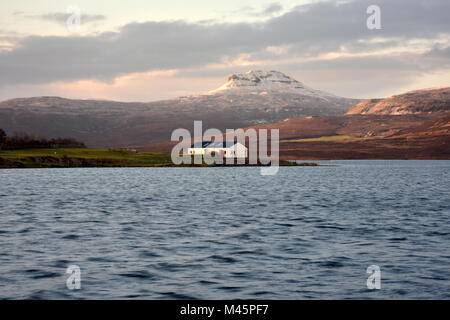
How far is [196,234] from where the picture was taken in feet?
Answer: 127

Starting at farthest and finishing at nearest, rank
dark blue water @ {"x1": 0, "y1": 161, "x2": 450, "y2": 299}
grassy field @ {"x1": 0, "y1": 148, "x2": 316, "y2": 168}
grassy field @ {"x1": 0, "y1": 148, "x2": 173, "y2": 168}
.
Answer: grassy field @ {"x1": 0, "y1": 148, "x2": 316, "y2": 168} → grassy field @ {"x1": 0, "y1": 148, "x2": 173, "y2": 168} → dark blue water @ {"x1": 0, "y1": 161, "x2": 450, "y2": 299}

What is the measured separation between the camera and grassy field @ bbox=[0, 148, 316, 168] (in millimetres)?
161500

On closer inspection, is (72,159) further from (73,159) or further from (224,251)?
(224,251)

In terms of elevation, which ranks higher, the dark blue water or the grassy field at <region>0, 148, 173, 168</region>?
the grassy field at <region>0, 148, 173, 168</region>

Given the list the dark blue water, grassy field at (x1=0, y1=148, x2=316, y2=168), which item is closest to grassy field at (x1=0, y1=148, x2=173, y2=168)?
grassy field at (x1=0, y1=148, x2=316, y2=168)

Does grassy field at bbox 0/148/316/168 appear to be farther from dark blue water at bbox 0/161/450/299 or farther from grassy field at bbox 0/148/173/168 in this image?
dark blue water at bbox 0/161/450/299

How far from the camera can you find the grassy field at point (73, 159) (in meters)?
162

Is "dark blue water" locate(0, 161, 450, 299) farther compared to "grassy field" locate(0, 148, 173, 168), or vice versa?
"grassy field" locate(0, 148, 173, 168)

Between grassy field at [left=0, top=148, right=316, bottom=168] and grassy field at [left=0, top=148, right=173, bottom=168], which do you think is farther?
grassy field at [left=0, top=148, right=316, bottom=168]

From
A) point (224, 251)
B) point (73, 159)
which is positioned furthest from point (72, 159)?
point (224, 251)

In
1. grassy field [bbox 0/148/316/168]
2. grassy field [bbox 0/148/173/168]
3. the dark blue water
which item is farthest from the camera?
grassy field [bbox 0/148/316/168]

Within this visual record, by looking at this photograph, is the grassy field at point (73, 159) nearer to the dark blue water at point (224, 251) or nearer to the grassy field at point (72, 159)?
the grassy field at point (72, 159)
